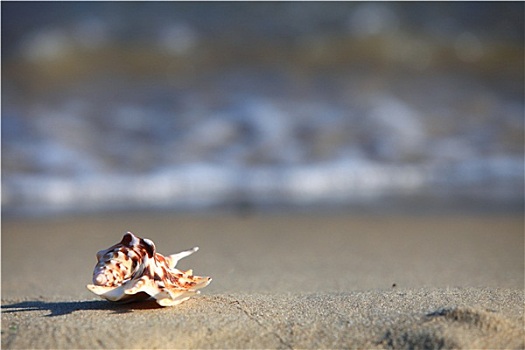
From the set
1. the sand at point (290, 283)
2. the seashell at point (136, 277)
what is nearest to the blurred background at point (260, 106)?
the sand at point (290, 283)

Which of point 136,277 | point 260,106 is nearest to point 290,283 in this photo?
point 136,277

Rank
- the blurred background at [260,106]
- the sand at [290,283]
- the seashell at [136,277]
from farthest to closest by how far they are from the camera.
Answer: the blurred background at [260,106] → the seashell at [136,277] → the sand at [290,283]

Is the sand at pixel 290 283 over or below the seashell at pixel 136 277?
below

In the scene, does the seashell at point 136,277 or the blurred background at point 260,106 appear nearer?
the seashell at point 136,277

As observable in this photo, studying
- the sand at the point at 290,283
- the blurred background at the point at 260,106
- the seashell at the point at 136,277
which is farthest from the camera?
the blurred background at the point at 260,106

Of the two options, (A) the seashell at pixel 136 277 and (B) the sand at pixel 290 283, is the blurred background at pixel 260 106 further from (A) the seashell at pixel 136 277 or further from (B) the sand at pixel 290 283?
(A) the seashell at pixel 136 277

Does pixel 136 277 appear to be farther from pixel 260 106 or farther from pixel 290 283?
pixel 260 106

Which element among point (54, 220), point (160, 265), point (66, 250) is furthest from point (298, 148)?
point (160, 265)
